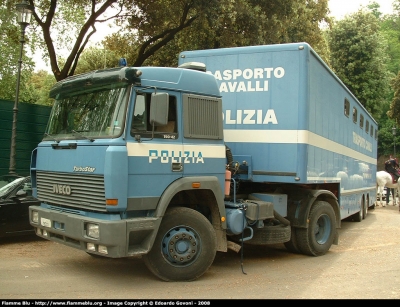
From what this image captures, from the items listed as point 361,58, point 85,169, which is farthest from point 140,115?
point 361,58

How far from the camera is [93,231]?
566cm

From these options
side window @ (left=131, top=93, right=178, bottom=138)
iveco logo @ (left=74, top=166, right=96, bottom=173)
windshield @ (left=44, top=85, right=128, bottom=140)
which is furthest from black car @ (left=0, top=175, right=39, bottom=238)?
side window @ (left=131, top=93, right=178, bottom=138)

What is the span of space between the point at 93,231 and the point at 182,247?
1.28 m

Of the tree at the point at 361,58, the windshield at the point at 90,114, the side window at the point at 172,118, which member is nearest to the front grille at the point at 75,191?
the windshield at the point at 90,114

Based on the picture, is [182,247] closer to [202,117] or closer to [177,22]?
[202,117]

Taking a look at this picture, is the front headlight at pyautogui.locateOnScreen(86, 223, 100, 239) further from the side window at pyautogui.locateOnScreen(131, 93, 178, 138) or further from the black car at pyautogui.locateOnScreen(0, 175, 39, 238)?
the black car at pyautogui.locateOnScreen(0, 175, 39, 238)

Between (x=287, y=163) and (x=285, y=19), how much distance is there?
10403 mm

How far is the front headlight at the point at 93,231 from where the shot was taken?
18.4 ft

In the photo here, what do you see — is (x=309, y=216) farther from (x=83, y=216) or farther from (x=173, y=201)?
(x=83, y=216)

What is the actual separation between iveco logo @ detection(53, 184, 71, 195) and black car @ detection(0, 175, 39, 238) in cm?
235

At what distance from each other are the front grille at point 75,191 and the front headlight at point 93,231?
215mm

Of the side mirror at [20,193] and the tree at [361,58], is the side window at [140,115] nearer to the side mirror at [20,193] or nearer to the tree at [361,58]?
the side mirror at [20,193]

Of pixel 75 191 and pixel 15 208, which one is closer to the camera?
pixel 75 191

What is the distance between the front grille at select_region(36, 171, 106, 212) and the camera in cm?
571
